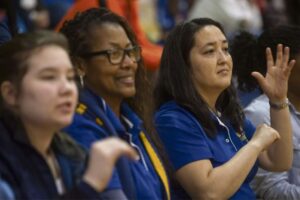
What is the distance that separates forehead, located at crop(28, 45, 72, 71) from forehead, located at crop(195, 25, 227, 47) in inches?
42.2

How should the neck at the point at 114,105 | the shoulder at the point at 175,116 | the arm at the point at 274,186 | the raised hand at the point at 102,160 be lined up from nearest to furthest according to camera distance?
the raised hand at the point at 102,160 → the neck at the point at 114,105 → the shoulder at the point at 175,116 → the arm at the point at 274,186

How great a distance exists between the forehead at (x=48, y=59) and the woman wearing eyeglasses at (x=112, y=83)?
414mm

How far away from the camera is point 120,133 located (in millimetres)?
3236

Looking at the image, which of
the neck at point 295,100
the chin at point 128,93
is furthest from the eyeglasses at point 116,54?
the neck at point 295,100

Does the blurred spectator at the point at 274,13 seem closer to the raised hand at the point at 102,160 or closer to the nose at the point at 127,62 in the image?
the nose at the point at 127,62

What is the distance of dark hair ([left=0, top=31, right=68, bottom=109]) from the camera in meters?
2.73

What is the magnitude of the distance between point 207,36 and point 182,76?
0.20 meters

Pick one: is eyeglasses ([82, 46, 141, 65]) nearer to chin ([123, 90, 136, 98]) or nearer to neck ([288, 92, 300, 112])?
chin ([123, 90, 136, 98])

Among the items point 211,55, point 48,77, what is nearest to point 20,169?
point 48,77

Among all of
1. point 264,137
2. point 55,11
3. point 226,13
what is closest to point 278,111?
point 264,137

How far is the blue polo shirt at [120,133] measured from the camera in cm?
308

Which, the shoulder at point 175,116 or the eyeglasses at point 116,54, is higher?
the eyeglasses at point 116,54

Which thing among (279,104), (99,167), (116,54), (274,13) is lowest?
(274,13)

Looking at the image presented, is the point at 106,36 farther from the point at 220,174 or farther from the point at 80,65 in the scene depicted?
the point at 220,174
